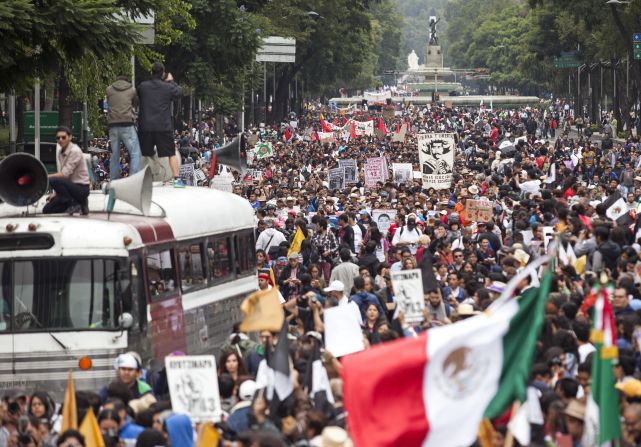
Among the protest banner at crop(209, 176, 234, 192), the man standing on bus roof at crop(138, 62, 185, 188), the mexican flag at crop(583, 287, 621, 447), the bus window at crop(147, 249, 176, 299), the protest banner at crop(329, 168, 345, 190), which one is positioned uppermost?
the man standing on bus roof at crop(138, 62, 185, 188)

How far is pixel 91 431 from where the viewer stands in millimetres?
12289

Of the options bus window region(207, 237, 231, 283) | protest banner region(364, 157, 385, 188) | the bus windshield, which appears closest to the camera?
the bus windshield

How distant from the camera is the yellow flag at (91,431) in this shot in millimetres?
12211

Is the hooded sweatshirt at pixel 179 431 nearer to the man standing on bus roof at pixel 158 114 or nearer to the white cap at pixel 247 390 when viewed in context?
the white cap at pixel 247 390

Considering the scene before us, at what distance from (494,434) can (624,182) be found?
25915mm

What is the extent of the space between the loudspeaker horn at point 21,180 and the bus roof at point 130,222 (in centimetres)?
17

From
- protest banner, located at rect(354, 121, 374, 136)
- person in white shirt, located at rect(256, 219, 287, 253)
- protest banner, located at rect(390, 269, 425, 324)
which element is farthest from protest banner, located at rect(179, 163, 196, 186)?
protest banner, located at rect(354, 121, 374, 136)

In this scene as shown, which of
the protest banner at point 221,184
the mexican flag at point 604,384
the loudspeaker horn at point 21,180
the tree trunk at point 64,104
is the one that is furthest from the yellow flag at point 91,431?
the tree trunk at point 64,104

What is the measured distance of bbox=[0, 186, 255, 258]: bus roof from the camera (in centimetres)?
1656

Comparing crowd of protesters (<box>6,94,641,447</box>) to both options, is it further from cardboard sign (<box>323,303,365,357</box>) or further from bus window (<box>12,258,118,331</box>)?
bus window (<box>12,258,118,331</box>)

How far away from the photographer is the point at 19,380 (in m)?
16.3

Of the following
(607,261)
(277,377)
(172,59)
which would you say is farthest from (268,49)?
(277,377)

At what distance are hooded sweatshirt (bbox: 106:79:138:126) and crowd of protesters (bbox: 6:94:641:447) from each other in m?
2.59

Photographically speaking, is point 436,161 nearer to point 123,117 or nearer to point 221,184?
point 221,184
